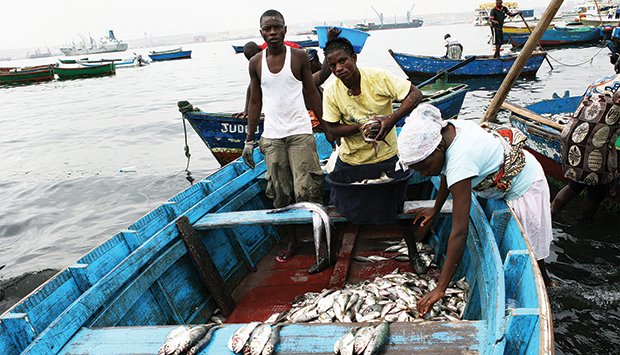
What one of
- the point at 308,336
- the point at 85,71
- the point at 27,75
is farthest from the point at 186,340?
the point at 85,71

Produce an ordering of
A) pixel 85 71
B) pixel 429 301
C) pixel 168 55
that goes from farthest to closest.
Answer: pixel 168 55 → pixel 85 71 → pixel 429 301


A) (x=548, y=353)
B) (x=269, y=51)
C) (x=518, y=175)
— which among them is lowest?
(x=548, y=353)

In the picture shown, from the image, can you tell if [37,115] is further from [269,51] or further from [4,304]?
[269,51]

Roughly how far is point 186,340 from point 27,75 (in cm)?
4421

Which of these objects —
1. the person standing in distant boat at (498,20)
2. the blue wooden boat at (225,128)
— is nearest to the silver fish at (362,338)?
the blue wooden boat at (225,128)

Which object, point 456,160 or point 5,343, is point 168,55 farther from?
point 456,160

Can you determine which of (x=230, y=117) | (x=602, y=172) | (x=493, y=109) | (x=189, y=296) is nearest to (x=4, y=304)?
(x=189, y=296)

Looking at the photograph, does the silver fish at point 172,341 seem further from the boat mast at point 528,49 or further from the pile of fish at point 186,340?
the boat mast at point 528,49

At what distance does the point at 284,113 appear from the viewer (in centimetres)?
441

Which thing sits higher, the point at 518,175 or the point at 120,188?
the point at 518,175

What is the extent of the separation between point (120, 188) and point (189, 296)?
839 centimetres

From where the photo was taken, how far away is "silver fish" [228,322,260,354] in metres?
2.47

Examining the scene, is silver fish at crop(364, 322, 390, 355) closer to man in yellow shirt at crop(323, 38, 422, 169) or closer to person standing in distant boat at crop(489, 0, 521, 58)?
man in yellow shirt at crop(323, 38, 422, 169)

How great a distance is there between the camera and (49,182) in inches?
482
